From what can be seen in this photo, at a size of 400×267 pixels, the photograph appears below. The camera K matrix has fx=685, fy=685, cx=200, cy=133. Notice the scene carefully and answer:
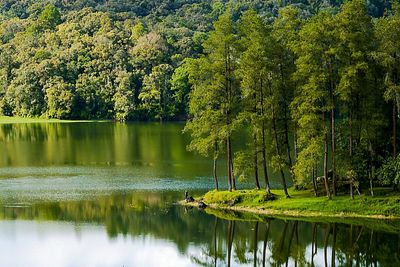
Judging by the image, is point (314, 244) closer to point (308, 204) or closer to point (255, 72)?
point (308, 204)

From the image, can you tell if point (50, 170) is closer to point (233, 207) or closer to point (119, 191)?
point (119, 191)

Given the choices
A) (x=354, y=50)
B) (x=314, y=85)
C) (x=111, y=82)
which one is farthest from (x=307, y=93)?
(x=111, y=82)

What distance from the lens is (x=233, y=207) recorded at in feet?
182

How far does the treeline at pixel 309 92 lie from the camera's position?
49188 mm

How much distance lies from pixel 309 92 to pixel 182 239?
46.6ft

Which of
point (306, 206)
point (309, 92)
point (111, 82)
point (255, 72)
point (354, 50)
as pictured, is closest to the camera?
point (354, 50)

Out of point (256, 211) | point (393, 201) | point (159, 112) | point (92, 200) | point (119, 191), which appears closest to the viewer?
point (393, 201)

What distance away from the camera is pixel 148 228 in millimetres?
50406

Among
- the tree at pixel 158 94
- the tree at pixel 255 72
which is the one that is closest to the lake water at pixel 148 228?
the tree at pixel 255 72

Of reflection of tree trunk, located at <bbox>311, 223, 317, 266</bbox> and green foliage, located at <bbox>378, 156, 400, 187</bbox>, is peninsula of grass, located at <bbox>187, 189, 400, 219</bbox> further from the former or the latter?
reflection of tree trunk, located at <bbox>311, 223, 317, 266</bbox>

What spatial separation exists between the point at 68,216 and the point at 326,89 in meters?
22.5

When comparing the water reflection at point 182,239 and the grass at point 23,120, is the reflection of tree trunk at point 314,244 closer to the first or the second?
the water reflection at point 182,239

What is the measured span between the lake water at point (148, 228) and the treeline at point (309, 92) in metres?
5.54

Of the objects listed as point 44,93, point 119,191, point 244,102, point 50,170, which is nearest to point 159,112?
point 44,93
